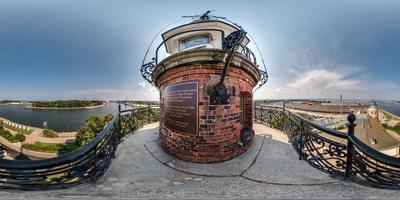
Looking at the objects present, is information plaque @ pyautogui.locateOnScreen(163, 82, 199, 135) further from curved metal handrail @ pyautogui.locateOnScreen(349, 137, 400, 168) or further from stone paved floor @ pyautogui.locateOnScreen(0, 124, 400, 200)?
curved metal handrail @ pyautogui.locateOnScreen(349, 137, 400, 168)

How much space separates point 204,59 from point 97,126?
26895 millimetres

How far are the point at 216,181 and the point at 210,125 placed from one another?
1215 millimetres

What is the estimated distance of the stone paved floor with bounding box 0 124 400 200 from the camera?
115 inches

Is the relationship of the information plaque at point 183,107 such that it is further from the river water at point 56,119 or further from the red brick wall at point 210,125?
the river water at point 56,119

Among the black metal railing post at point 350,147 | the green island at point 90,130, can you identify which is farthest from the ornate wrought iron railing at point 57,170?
the black metal railing post at point 350,147

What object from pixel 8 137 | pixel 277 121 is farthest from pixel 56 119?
pixel 277 121

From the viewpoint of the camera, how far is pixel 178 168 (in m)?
4.33

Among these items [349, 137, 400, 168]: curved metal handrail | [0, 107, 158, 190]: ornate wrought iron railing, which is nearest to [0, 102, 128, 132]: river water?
[0, 107, 158, 190]: ornate wrought iron railing

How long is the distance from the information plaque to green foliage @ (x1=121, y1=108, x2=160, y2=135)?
7.99 feet

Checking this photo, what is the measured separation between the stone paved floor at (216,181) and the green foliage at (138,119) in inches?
81.0

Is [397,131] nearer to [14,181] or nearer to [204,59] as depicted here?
[204,59]

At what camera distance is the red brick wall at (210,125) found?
178 inches

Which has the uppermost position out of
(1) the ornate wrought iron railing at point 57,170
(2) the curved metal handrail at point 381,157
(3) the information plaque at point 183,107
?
(3) the information plaque at point 183,107

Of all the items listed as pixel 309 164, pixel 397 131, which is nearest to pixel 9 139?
pixel 309 164
